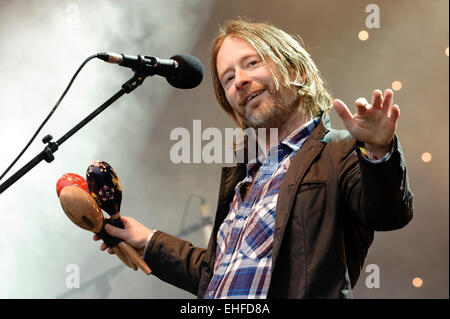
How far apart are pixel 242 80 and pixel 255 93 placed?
6cm

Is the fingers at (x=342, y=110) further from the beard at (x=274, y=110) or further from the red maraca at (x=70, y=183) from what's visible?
the red maraca at (x=70, y=183)

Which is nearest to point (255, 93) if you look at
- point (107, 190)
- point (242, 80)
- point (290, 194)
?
point (242, 80)

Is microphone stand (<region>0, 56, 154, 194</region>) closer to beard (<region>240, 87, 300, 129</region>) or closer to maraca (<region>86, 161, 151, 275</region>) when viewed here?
maraca (<region>86, 161, 151, 275</region>)

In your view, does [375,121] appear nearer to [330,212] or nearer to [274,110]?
[330,212]

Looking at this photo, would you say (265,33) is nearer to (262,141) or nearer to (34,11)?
(262,141)

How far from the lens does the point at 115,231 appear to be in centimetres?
160

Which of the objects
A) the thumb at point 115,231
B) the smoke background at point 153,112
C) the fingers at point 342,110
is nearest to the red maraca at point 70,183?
the thumb at point 115,231

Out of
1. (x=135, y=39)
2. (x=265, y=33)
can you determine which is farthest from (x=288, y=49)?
(x=135, y=39)

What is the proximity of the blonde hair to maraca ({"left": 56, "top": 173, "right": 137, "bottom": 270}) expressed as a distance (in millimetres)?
649

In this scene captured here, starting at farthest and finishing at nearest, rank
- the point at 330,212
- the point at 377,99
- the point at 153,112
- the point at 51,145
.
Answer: the point at 153,112, the point at 51,145, the point at 330,212, the point at 377,99

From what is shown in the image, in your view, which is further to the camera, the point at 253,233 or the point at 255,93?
the point at 255,93

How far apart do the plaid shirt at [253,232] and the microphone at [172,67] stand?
0.34 metres

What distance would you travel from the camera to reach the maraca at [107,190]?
154 cm
